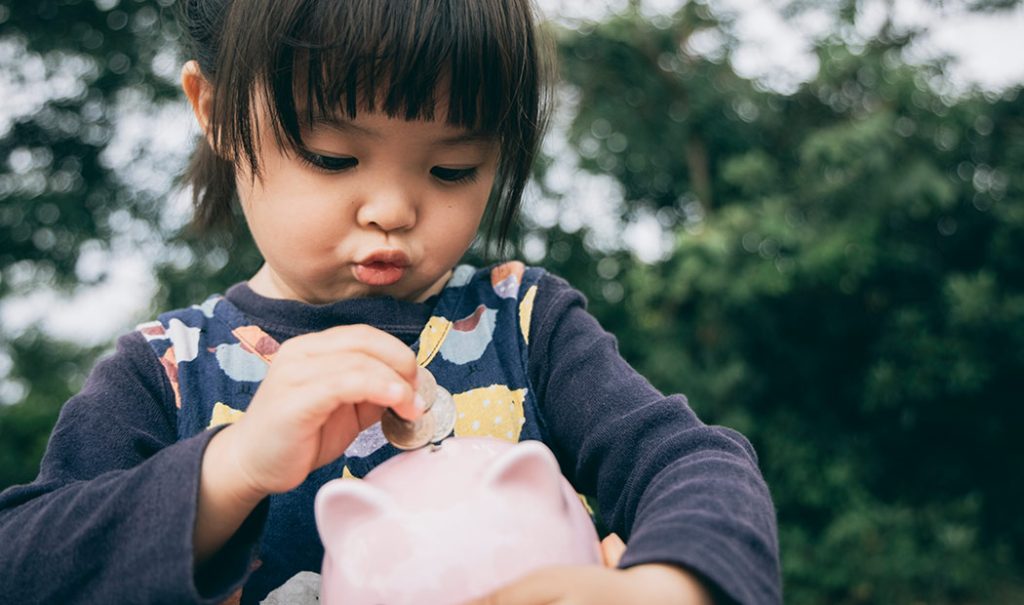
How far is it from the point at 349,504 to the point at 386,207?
40 cm

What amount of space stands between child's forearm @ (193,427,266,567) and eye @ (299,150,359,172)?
35cm

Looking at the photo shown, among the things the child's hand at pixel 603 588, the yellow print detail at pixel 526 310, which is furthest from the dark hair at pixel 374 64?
the child's hand at pixel 603 588

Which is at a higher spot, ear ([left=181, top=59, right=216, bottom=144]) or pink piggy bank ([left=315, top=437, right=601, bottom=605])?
ear ([left=181, top=59, right=216, bottom=144])

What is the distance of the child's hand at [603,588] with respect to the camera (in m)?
0.74

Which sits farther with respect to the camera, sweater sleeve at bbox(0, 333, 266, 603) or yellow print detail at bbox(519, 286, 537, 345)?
yellow print detail at bbox(519, 286, 537, 345)

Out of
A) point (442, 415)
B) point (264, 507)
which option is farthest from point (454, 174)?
point (264, 507)

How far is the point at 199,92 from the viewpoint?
1.33 metres

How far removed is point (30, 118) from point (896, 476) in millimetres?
2747

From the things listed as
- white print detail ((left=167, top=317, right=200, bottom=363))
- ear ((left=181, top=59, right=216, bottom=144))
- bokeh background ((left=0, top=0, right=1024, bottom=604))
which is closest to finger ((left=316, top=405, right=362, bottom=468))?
white print detail ((left=167, top=317, right=200, bottom=363))

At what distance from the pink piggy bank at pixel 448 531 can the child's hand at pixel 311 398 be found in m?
0.07

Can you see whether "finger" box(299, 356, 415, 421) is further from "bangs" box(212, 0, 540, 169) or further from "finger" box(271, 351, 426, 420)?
"bangs" box(212, 0, 540, 169)

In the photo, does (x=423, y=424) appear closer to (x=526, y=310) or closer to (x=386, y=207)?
(x=386, y=207)

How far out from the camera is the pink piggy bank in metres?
0.78

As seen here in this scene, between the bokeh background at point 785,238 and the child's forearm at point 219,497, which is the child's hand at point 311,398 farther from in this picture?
the bokeh background at point 785,238
